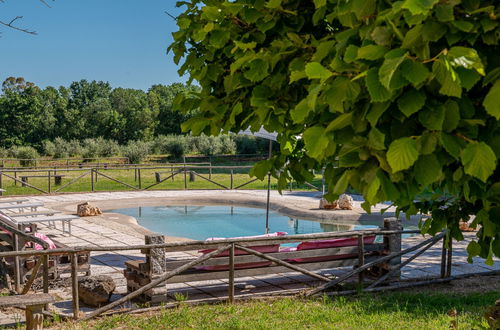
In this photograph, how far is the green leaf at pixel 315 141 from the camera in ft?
5.33

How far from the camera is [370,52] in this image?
1443 millimetres

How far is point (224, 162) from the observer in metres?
35.4

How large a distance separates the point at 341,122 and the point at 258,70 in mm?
660

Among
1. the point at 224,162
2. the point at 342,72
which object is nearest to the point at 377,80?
the point at 342,72

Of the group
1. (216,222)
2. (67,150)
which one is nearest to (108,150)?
(67,150)

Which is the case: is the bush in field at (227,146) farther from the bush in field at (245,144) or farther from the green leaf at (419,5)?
the green leaf at (419,5)

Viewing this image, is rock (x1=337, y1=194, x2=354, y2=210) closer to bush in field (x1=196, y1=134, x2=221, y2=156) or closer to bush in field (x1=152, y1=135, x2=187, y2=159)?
bush in field (x1=196, y1=134, x2=221, y2=156)

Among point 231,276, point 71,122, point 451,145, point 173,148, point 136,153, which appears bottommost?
point 231,276

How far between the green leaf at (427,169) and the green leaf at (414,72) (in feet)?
0.83

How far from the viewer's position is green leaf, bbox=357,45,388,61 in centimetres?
144

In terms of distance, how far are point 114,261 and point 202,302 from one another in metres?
2.80

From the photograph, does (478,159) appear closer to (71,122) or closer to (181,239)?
(181,239)

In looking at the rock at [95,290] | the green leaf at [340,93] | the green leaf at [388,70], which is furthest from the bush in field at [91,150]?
the green leaf at [388,70]

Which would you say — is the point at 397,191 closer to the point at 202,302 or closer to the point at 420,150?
the point at 420,150
